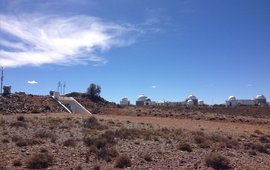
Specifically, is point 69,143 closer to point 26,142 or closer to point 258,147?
point 26,142

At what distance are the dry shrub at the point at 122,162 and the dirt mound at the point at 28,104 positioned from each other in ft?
143

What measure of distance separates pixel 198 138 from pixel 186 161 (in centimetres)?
919

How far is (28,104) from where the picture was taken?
72.4 metres

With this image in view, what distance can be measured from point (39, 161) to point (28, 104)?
53893 mm

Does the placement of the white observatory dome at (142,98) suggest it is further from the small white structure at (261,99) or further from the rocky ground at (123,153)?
the rocky ground at (123,153)

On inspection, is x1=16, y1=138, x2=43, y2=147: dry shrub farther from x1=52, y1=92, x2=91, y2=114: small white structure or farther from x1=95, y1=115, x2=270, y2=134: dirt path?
Answer: x1=52, y1=92, x2=91, y2=114: small white structure

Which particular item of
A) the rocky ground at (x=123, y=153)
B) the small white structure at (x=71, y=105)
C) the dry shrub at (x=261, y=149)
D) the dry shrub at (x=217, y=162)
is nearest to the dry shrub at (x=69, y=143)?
the rocky ground at (x=123, y=153)

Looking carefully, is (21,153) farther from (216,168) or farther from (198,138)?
(198,138)

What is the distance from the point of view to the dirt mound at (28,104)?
65500 mm

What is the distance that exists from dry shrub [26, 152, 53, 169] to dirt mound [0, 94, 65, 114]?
43292 mm

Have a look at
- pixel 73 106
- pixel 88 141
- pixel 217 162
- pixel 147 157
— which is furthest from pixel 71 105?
pixel 217 162

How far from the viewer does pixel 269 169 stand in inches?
931

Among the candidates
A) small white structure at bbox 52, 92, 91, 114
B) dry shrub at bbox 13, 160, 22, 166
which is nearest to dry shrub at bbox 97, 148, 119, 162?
dry shrub at bbox 13, 160, 22, 166

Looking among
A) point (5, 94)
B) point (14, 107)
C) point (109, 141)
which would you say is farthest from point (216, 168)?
point (5, 94)
